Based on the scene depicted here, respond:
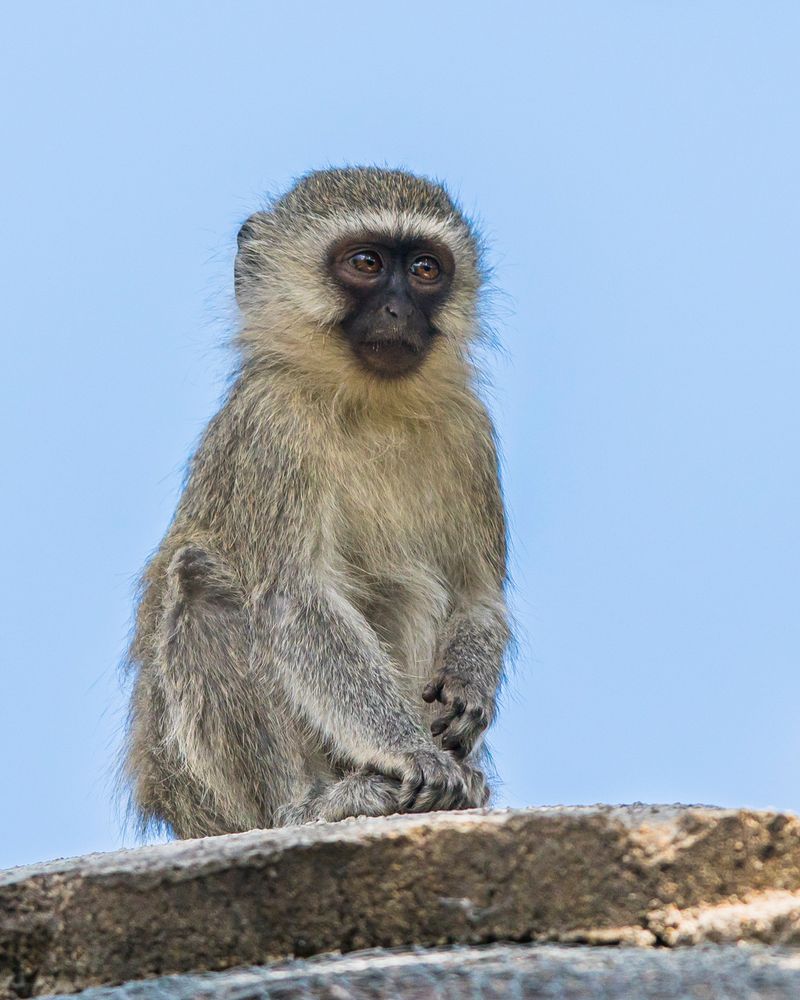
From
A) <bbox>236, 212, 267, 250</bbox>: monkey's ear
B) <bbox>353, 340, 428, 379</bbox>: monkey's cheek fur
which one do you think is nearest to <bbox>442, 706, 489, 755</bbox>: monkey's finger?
<bbox>353, 340, 428, 379</bbox>: monkey's cheek fur

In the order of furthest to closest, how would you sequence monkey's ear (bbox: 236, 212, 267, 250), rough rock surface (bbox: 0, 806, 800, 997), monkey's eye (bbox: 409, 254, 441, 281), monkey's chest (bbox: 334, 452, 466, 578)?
monkey's ear (bbox: 236, 212, 267, 250) → monkey's eye (bbox: 409, 254, 441, 281) → monkey's chest (bbox: 334, 452, 466, 578) → rough rock surface (bbox: 0, 806, 800, 997)

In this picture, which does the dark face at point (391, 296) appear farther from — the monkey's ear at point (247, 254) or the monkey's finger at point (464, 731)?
the monkey's finger at point (464, 731)

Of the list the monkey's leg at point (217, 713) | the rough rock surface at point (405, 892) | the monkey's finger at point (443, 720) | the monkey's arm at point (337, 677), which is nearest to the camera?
the rough rock surface at point (405, 892)

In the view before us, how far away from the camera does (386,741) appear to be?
25.9ft

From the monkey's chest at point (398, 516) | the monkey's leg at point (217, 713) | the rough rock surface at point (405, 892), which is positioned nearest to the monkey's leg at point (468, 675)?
the monkey's chest at point (398, 516)

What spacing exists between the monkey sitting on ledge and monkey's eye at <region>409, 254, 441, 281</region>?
1 centimetres

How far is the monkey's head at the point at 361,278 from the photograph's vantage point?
349 inches

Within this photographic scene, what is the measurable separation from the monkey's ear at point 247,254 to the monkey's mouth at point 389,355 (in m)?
1.04

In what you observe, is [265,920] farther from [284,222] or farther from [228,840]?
[284,222]

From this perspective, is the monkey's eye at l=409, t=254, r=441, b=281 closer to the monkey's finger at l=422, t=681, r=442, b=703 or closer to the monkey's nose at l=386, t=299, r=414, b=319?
the monkey's nose at l=386, t=299, r=414, b=319

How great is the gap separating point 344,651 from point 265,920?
3.21m

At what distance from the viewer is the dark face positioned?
868 centimetres

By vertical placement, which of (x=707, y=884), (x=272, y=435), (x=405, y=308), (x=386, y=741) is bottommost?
(x=386, y=741)

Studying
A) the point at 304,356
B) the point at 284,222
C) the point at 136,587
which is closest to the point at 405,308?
the point at 304,356
